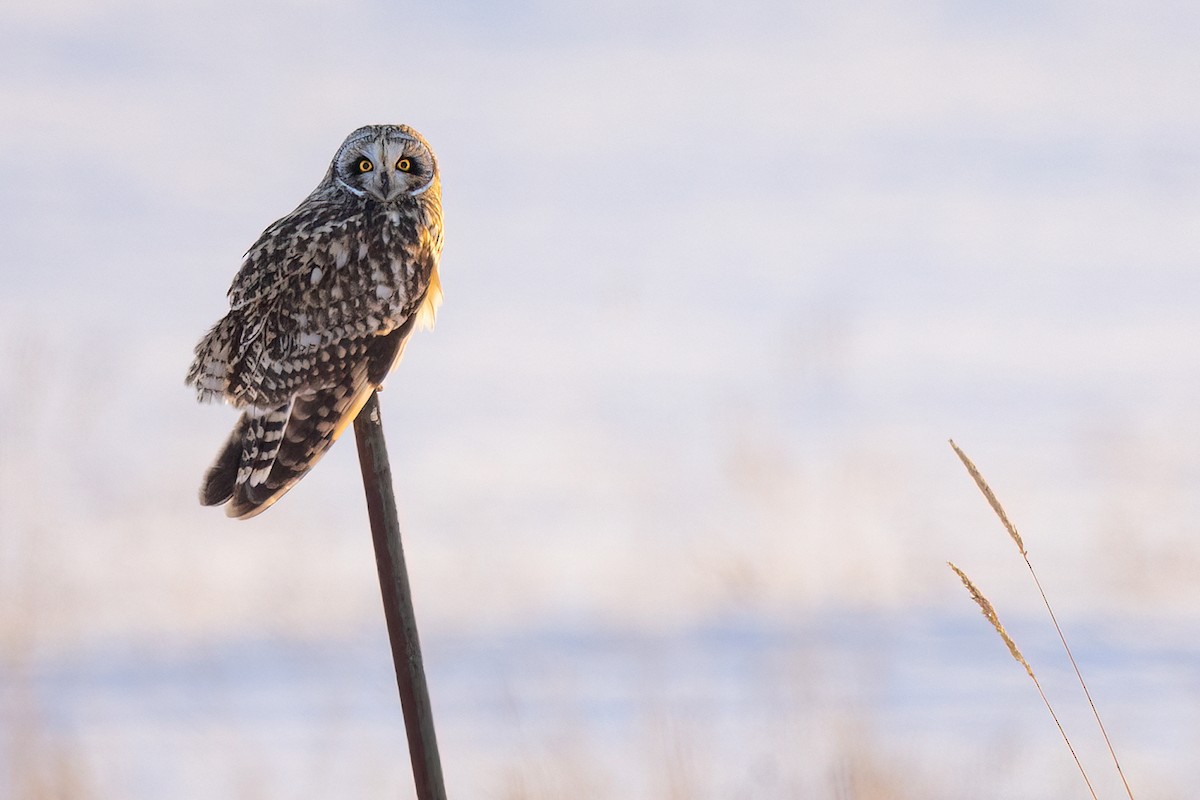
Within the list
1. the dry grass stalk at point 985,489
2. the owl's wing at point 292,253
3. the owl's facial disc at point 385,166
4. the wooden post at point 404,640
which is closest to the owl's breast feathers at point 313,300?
the owl's wing at point 292,253

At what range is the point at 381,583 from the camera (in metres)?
2.21

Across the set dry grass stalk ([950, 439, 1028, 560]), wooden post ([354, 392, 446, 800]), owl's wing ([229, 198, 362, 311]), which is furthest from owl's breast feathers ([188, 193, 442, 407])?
dry grass stalk ([950, 439, 1028, 560])

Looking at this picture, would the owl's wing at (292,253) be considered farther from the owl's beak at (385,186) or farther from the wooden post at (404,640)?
the wooden post at (404,640)

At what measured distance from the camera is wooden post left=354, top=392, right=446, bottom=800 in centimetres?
216

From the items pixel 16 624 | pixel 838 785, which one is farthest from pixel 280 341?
pixel 838 785

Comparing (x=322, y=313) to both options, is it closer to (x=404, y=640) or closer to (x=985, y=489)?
(x=404, y=640)

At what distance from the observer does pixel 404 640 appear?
7.17ft

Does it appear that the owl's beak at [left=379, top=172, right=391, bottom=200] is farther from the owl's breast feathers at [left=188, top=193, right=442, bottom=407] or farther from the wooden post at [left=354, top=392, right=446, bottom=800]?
the wooden post at [left=354, top=392, right=446, bottom=800]

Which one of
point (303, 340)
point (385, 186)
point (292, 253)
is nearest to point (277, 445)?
point (303, 340)

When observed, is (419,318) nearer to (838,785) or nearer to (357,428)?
(357,428)

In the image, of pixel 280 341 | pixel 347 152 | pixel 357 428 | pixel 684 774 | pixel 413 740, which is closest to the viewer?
pixel 413 740

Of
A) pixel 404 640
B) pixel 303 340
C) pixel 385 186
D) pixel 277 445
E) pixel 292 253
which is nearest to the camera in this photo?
pixel 404 640

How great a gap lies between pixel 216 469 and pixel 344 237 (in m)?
0.78

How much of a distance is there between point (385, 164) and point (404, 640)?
1.78 m
